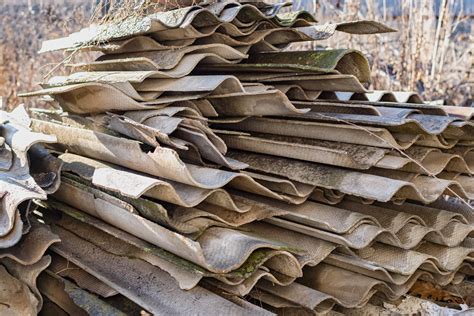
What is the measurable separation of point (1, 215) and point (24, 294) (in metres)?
0.31

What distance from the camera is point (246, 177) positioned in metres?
2.18

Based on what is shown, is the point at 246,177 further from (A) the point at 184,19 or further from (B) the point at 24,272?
(B) the point at 24,272

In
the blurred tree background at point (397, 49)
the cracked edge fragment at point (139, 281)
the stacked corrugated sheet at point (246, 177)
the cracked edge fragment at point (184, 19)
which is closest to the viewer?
the cracked edge fragment at point (139, 281)

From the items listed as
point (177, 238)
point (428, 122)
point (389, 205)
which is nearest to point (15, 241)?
point (177, 238)

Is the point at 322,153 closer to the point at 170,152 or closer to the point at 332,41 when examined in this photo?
the point at 170,152

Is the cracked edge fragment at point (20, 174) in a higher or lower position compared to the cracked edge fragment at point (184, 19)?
lower

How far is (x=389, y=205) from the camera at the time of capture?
8.41 ft

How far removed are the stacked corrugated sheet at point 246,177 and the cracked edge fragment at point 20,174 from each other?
11 cm

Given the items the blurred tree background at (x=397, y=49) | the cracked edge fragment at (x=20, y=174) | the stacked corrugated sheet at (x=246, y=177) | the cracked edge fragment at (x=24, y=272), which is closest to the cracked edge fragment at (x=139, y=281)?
the stacked corrugated sheet at (x=246, y=177)

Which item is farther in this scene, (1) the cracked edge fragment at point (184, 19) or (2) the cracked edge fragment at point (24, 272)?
(1) the cracked edge fragment at point (184, 19)

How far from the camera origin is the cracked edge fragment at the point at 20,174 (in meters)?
2.12

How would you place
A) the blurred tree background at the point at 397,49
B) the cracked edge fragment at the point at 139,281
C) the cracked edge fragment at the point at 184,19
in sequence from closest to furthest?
1. the cracked edge fragment at the point at 139,281
2. the cracked edge fragment at the point at 184,19
3. the blurred tree background at the point at 397,49

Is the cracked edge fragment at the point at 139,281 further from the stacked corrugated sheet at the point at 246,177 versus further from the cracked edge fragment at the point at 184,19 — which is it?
the cracked edge fragment at the point at 184,19

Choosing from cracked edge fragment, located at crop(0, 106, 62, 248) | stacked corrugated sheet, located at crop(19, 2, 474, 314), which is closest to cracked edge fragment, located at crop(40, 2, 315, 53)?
stacked corrugated sheet, located at crop(19, 2, 474, 314)
